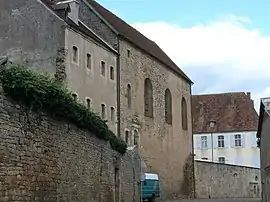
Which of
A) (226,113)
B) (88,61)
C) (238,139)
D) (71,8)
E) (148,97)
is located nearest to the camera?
(71,8)

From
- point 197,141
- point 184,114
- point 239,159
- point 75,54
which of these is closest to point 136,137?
point 75,54

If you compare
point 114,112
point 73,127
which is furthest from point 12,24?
point 73,127

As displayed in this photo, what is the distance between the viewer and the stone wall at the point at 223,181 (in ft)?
197

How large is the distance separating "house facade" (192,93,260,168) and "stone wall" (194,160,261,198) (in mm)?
7513

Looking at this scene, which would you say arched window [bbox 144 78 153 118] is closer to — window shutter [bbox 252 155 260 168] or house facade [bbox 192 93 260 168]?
house facade [bbox 192 93 260 168]

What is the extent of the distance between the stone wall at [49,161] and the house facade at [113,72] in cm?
885

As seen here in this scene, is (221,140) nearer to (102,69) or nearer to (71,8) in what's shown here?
(102,69)

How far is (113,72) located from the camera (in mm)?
41156

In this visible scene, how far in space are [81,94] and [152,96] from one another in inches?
582

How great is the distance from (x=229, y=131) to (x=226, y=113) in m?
2.79

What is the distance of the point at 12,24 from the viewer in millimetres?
34156

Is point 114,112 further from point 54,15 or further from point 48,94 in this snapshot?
point 48,94

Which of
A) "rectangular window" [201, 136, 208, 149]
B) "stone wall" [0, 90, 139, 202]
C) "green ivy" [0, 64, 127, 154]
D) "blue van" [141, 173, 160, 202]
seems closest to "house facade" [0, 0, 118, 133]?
"blue van" [141, 173, 160, 202]

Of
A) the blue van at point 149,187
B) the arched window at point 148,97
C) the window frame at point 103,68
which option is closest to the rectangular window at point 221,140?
the arched window at point 148,97
